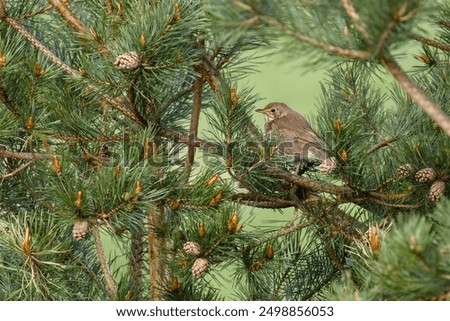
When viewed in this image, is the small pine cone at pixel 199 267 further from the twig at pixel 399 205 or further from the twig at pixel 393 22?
the twig at pixel 393 22

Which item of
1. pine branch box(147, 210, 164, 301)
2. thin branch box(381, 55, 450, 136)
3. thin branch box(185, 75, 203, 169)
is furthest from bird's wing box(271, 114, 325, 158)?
thin branch box(381, 55, 450, 136)

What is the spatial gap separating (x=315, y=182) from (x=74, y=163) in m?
0.58

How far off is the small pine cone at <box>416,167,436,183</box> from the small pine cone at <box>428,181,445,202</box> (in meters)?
0.02

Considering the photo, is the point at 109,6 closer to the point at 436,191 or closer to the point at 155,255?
the point at 155,255

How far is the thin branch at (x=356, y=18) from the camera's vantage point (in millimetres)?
1274

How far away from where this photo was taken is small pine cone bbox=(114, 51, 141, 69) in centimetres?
183

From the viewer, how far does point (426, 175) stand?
6.68 feet

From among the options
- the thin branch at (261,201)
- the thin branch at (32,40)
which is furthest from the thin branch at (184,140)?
the thin branch at (32,40)

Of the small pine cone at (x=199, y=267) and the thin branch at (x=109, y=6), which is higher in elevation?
the thin branch at (x=109, y=6)

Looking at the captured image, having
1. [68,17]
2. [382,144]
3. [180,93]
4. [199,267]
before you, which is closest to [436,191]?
[382,144]

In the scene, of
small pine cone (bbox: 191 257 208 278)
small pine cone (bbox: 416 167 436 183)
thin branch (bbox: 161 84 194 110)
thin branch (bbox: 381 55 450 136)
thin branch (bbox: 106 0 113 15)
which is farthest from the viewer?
thin branch (bbox: 161 84 194 110)

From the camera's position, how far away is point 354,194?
2.14m

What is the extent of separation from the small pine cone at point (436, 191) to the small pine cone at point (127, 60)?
0.75 meters

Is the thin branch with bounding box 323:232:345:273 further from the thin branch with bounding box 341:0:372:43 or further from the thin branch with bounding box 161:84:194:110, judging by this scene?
the thin branch with bounding box 341:0:372:43
